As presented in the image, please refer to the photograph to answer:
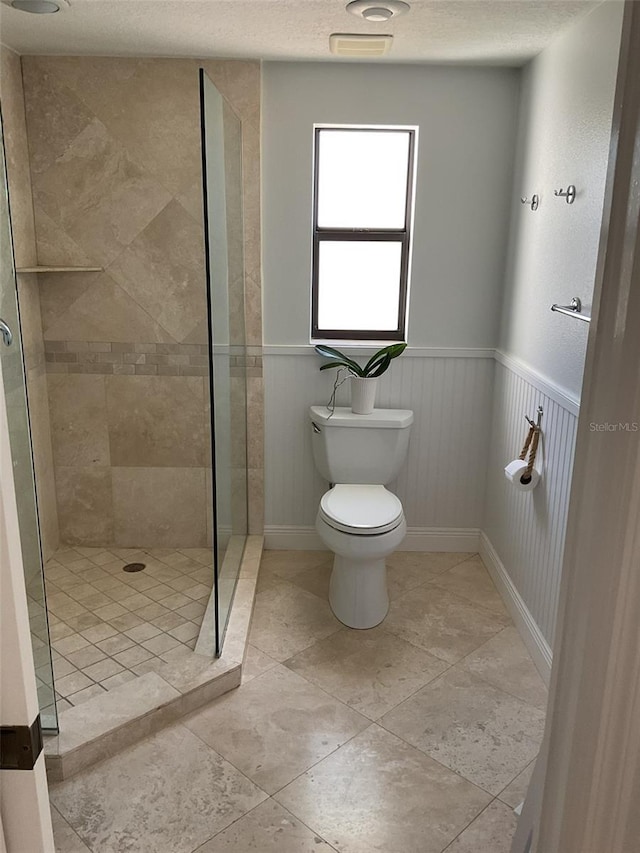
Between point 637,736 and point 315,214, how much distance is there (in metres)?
2.85

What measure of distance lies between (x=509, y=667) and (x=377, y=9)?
7.54ft

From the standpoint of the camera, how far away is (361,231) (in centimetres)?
331

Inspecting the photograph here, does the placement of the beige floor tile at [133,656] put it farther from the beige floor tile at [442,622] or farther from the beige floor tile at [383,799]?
the beige floor tile at [442,622]

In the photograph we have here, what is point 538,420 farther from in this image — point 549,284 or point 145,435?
point 145,435

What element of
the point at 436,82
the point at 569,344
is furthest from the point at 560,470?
the point at 436,82

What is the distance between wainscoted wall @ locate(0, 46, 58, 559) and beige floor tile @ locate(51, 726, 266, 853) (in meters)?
1.41

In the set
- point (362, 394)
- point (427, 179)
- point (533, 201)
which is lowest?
point (362, 394)

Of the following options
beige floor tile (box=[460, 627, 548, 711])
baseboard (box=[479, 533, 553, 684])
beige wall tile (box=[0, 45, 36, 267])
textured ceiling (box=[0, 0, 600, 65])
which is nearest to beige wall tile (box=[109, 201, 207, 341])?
beige wall tile (box=[0, 45, 36, 267])

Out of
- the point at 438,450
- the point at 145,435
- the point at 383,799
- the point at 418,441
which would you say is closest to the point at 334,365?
the point at 418,441

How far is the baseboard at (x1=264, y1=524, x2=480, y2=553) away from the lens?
11.7 feet

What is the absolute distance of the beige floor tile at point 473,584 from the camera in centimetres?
312

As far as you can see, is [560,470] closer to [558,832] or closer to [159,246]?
[558,832]

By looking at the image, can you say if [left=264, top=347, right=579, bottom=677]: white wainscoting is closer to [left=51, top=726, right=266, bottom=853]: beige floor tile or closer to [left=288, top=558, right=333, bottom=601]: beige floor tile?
[left=288, top=558, right=333, bottom=601]: beige floor tile

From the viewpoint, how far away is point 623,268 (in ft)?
2.56
